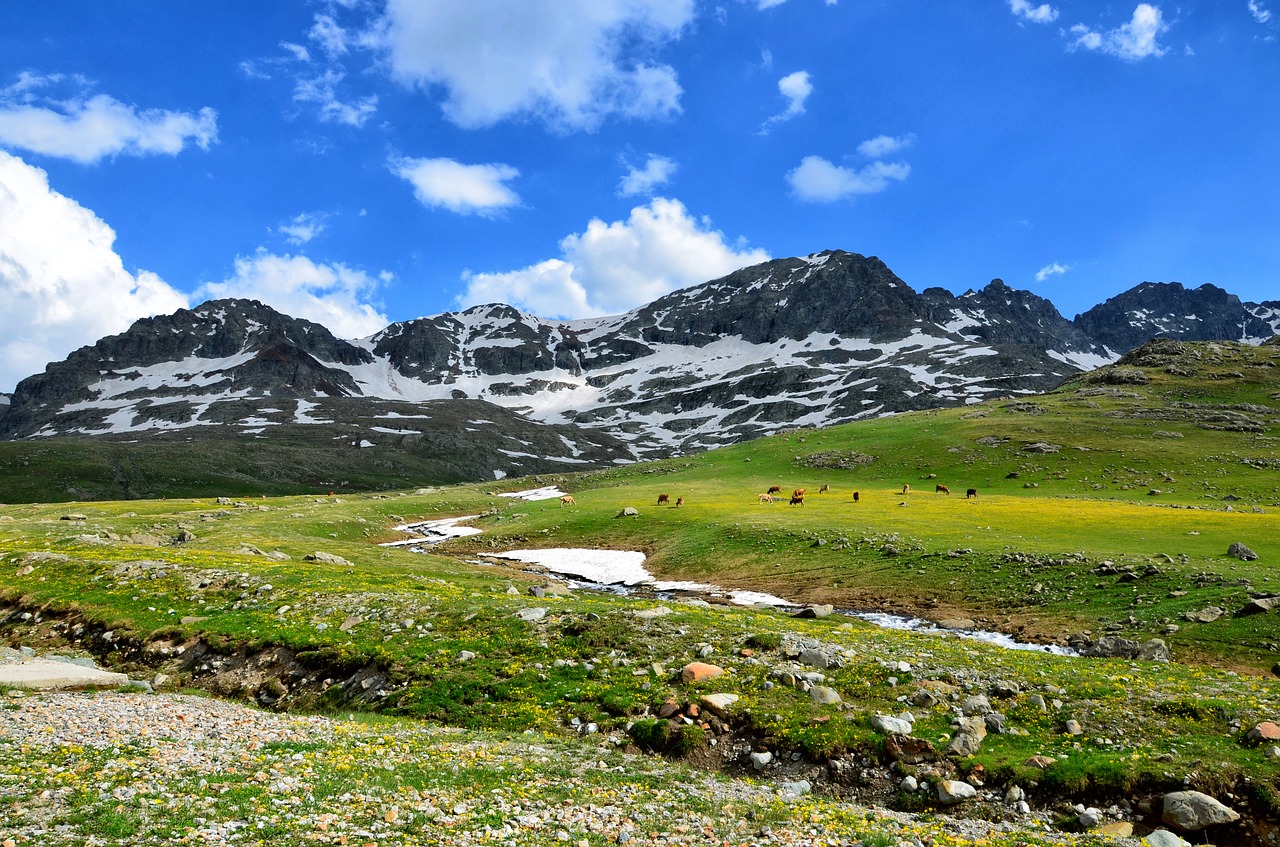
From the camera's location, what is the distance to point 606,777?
42.2ft

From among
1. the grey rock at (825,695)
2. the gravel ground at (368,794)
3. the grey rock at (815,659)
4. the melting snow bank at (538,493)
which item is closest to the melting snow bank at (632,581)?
the grey rock at (815,659)

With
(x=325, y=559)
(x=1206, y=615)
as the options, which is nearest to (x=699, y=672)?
(x=1206, y=615)

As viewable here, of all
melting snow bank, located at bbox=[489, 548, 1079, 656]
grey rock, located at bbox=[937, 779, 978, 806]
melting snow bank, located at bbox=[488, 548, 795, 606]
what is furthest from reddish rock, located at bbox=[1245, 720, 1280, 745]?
melting snow bank, located at bbox=[488, 548, 795, 606]

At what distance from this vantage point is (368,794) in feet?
36.1

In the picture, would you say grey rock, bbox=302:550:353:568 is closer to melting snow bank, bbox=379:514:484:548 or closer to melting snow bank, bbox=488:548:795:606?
melting snow bank, bbox=488:548:795:606

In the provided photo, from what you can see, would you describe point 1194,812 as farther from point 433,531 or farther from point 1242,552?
point 433,531

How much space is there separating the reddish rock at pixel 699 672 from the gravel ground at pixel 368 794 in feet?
12.2

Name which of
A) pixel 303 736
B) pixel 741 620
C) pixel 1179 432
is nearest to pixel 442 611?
pixel 303 736

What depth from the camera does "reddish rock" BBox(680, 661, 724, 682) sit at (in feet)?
58.5

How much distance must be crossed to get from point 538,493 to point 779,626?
3701 inches

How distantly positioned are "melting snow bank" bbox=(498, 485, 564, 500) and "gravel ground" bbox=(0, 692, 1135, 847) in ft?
311

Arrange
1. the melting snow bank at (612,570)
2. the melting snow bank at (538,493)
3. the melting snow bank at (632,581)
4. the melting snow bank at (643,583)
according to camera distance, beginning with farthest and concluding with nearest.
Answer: the melting snow bank at (538,493) < the melting snow bank at (612,570) < the melting snow bank at (632,581) < the melting snow bank at (643,583)

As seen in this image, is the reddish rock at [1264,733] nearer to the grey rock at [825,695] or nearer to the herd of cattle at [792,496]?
the grey rock at [825,695]

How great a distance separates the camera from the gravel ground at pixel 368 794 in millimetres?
9594
